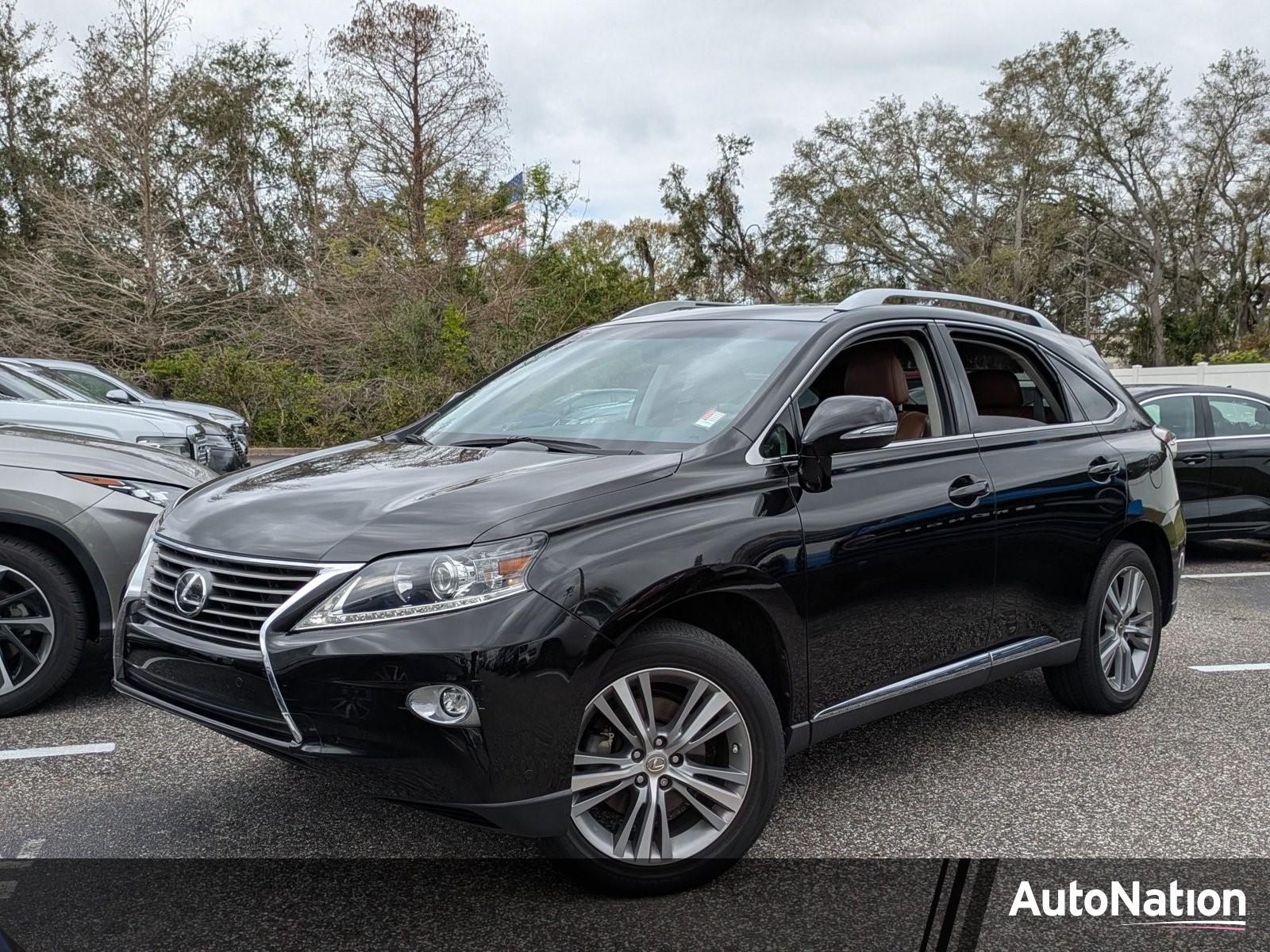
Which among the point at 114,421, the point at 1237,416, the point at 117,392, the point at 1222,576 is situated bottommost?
the point at 1222,576

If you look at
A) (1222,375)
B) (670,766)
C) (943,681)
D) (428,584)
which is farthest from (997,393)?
(1222,375)

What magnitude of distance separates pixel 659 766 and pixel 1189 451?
7573 mm

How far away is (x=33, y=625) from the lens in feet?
15.8

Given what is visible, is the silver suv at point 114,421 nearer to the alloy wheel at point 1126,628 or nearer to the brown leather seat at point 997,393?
the brown leather seat at point 997,393

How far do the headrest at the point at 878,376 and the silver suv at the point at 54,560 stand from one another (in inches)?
119

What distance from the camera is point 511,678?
289 cm

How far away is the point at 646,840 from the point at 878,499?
138cm

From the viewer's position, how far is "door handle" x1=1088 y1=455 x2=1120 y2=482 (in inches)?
192

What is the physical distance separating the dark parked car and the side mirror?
6.46 m

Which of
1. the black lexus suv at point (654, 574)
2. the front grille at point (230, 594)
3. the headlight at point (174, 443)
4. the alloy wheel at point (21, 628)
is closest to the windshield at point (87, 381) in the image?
the headlight at point (174, 443)

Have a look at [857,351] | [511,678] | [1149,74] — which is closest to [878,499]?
[857,351]

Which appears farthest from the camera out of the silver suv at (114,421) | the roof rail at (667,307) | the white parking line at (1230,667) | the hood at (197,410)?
the hood at (197,410)

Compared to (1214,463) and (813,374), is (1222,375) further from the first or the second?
(813,374)

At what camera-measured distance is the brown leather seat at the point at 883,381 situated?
4430 millimetres
